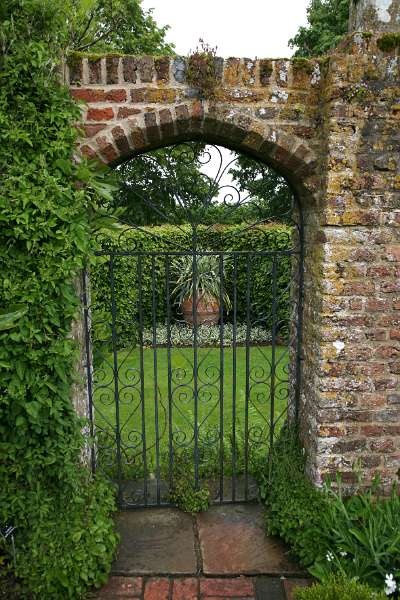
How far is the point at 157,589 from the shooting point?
9.77ft

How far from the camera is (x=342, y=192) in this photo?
2.97m

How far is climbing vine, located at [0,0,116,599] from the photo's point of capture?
2555 millimetres

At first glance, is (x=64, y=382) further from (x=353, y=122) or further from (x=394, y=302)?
(x=353, y=122)

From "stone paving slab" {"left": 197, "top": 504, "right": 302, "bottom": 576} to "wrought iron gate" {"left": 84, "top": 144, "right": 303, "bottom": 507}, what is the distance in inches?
6.9

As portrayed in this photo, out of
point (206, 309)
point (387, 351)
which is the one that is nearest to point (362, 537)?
point (387, 351)

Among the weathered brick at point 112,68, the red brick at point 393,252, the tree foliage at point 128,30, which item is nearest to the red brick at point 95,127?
the weathered brick at point 112,68

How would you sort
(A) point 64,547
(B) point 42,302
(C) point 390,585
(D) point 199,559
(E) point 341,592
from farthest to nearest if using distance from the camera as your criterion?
(D) point 199,559
(A) point 64,547
(B) point 42,302
(C) point 390,585
(E) point 341,592

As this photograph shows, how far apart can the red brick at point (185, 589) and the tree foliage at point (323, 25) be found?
48.5 ft

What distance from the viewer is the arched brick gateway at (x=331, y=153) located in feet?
9.60

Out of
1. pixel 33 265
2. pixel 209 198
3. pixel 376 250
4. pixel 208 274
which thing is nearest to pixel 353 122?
pixel 376 250

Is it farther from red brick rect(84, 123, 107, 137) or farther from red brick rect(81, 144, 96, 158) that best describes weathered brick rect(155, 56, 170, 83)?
red brick rect(81, 144, 96, 158)

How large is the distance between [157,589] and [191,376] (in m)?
3.94

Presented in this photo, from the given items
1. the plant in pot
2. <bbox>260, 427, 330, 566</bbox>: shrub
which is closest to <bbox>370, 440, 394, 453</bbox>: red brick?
<bbox>260, 427, 330, 566</bbox>: shrub

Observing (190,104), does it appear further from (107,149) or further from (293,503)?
(293,503)
